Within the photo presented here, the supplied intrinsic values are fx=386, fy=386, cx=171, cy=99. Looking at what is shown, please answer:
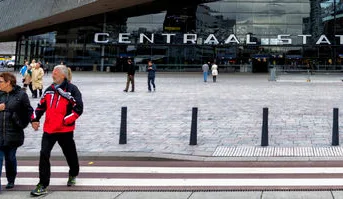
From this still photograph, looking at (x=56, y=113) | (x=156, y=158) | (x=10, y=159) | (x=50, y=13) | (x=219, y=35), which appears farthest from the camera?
(x=219, y=35)

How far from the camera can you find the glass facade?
4528cm

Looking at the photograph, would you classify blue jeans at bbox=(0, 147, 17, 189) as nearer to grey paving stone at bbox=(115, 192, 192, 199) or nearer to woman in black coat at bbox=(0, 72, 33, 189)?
woman in black coat at bbox=(0, 72, 33, 189)

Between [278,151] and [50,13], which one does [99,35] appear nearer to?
[50,13]

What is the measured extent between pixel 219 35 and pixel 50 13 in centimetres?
1970

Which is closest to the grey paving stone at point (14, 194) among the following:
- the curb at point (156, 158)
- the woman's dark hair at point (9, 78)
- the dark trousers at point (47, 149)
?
the dark trousers at point (47, 149)

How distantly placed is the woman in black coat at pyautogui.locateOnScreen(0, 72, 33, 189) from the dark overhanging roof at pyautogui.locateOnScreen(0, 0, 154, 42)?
35.8m

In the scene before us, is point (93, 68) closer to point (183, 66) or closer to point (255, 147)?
point (183, 66)

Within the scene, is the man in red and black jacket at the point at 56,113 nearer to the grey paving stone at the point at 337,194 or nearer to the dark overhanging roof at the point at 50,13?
the grey paving stone at the point at 337,194

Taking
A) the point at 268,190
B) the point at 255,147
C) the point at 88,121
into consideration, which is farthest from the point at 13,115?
the point at 88,121

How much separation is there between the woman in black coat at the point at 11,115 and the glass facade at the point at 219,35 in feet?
128

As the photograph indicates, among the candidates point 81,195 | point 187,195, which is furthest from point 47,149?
point 187,195

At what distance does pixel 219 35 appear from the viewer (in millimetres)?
46188

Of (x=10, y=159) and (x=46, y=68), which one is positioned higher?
Answer: (x=46, y=68)

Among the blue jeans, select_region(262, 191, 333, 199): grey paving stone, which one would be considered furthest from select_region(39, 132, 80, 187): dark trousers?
select_region(262, 191, 333, 199): grey paving stone
